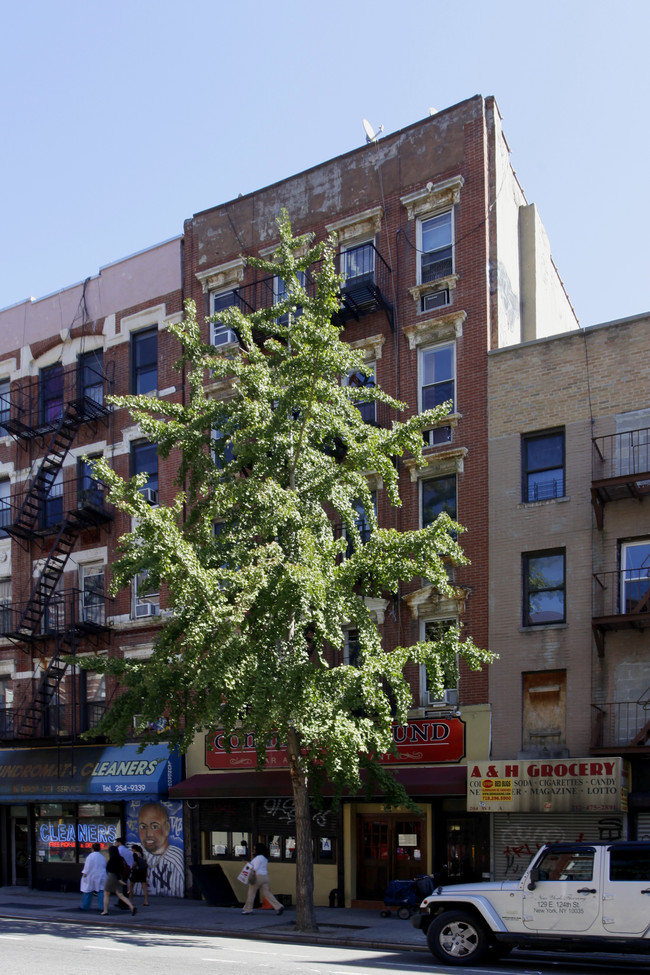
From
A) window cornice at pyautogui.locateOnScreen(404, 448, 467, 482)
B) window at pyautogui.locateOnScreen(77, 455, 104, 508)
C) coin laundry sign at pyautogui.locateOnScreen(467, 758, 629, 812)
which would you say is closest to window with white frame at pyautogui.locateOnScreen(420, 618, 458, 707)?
coin laundry sign at pyautogui.locateOnScreen(467, 758, 629, 812)

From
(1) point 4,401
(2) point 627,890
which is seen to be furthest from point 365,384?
(2) point 627,890

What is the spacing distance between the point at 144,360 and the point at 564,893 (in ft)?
67.7

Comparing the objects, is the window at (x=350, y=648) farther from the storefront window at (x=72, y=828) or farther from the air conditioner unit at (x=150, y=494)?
the storefront window at (x=72, y=828)

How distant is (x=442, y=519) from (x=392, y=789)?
493cm

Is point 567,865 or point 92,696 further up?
point 92,696

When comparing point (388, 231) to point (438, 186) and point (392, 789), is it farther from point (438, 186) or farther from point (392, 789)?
point (392, 789)

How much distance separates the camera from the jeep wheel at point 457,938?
1364 centimetres

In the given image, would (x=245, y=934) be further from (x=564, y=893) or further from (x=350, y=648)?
(x=564, y=893)

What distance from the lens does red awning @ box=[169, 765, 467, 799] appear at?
69.3 feet

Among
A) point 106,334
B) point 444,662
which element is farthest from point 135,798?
point 106,334

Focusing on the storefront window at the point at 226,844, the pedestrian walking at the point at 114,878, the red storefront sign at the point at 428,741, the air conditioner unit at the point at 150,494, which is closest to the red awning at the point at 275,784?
the red storefront sign at the point at 428,741

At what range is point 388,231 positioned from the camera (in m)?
25.5

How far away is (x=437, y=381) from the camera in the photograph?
2436 cm

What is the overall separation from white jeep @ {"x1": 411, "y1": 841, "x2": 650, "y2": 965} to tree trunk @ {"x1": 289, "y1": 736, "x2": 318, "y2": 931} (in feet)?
15.2
